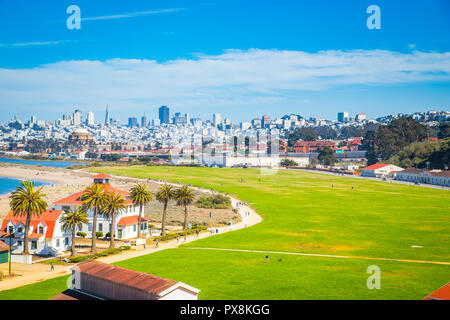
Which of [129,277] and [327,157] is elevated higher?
[327,157]

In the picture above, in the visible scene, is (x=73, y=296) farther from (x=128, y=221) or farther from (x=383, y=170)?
(x=383, y=170)

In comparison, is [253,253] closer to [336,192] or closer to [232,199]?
[232,199]

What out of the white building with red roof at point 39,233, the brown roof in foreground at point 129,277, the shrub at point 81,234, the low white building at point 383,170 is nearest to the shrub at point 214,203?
the shrub at point 81,234

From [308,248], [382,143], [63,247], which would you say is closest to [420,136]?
[382,143]

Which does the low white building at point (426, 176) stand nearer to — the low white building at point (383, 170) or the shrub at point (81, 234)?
the low white building at point (383, 170)

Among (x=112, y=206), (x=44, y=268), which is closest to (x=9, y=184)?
(x=112, y=206)

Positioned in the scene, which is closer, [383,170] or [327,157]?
[383,170]

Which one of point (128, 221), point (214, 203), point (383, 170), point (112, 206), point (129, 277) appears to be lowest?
point (214, 203)

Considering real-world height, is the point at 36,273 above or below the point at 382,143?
below
